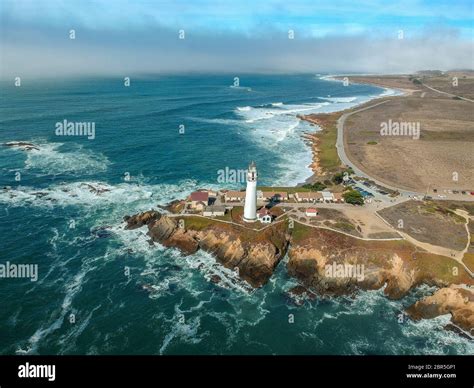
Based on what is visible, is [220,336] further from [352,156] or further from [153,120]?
[153,120]

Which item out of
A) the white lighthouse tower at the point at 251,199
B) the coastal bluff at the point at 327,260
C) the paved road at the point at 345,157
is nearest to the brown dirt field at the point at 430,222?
the coastal bluff at the point at 327,260

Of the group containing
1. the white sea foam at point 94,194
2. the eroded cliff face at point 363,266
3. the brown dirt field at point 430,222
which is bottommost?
the eroded cliff face at point 363,266

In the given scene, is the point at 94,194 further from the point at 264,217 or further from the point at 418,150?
the point at 418,150

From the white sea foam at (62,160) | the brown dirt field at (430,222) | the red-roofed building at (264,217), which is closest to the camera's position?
the brown dirt field at (430,222)

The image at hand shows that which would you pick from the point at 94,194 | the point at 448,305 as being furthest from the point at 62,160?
the point at 448,305

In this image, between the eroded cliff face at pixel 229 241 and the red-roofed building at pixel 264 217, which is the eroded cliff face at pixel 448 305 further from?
the red-roofed building at pixel 264 217

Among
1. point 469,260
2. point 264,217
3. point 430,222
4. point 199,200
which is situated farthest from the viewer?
point 199,200

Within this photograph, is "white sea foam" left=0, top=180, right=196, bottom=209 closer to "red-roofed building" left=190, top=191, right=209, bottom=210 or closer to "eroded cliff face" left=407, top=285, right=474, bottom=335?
"red-roofed building" left=190, top=191, right=209, bottom=210
